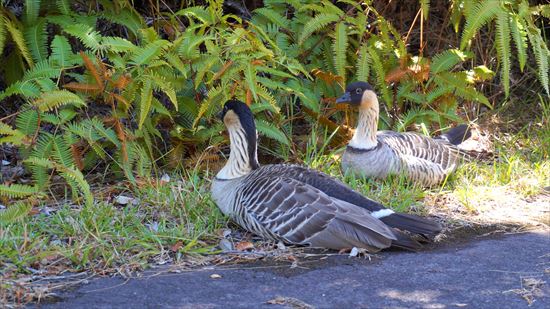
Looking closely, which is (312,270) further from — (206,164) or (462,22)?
(462,22)

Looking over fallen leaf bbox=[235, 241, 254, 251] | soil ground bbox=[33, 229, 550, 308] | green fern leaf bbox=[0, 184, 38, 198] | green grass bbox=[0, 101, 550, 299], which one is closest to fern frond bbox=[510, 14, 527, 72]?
green grass bbox=[0, 101, 550, 299]

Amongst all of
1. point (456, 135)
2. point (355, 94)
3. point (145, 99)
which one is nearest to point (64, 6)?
point (145, 99)

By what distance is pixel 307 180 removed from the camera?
20.5 ft

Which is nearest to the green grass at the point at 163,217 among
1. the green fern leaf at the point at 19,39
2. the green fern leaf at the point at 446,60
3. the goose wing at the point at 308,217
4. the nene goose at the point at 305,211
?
the nene goose at the point at 305,211

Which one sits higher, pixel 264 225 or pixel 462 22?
pixel 462 22

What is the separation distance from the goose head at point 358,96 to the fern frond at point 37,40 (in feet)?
9.31

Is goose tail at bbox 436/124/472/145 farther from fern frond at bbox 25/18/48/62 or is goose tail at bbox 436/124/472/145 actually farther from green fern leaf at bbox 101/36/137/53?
fern frond at bbox 25/18/48/62

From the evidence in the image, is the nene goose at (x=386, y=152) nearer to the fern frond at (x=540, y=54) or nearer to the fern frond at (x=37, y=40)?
the fern frond at (x=540, y=54)

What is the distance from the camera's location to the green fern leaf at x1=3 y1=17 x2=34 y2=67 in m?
7.00

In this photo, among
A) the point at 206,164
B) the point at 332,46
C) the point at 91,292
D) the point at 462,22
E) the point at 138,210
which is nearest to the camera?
the point at 91,292

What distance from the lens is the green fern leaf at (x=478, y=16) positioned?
26.2ft

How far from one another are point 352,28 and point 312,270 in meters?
3.79

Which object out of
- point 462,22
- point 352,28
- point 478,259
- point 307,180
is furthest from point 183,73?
point 462,22

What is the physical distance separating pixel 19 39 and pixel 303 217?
310 cm
